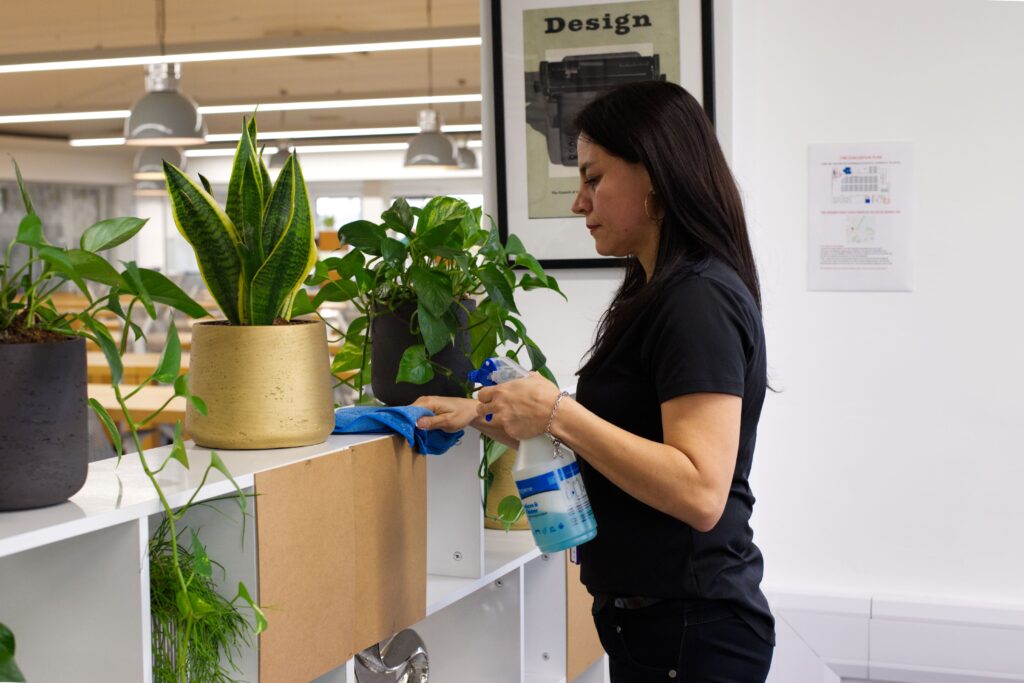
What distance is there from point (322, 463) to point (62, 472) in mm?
360

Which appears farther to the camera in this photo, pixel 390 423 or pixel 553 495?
pixel 390 423

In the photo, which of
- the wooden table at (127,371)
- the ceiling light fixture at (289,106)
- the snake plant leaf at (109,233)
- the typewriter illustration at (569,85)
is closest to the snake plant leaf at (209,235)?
the snake plant leaf at (109,233)

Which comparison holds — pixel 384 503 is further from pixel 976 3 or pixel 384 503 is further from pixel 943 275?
pixel 976 3

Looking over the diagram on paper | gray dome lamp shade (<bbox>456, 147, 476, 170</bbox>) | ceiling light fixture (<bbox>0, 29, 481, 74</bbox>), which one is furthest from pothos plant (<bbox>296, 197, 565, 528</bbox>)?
gray dome lamp shade (<bbox>456, 147, 476, 170</bbox>)

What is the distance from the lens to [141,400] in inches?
199

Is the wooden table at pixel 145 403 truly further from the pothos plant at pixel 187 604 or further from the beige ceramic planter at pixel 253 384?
the pothos plant at pixel 187 604

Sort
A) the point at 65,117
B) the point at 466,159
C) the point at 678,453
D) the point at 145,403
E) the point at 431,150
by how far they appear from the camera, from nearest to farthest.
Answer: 1. the point at 678,453
2. the point at 145,403
3. the point at 431,150
4. the point at 65,117
5. the point at 466,159

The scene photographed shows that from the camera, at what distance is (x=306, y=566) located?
135 centimetres

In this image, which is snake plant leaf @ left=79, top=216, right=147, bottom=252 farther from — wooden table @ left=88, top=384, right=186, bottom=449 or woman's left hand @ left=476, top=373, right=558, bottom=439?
wooden table @ left=88, top=384, right=186, bottom=449

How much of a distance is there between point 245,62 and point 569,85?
721cm

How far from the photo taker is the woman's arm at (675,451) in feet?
4.40

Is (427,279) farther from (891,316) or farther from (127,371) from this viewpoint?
(127,371)

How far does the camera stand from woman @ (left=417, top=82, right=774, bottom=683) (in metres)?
1.35

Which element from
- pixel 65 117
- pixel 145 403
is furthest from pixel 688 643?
pixel 65 117
